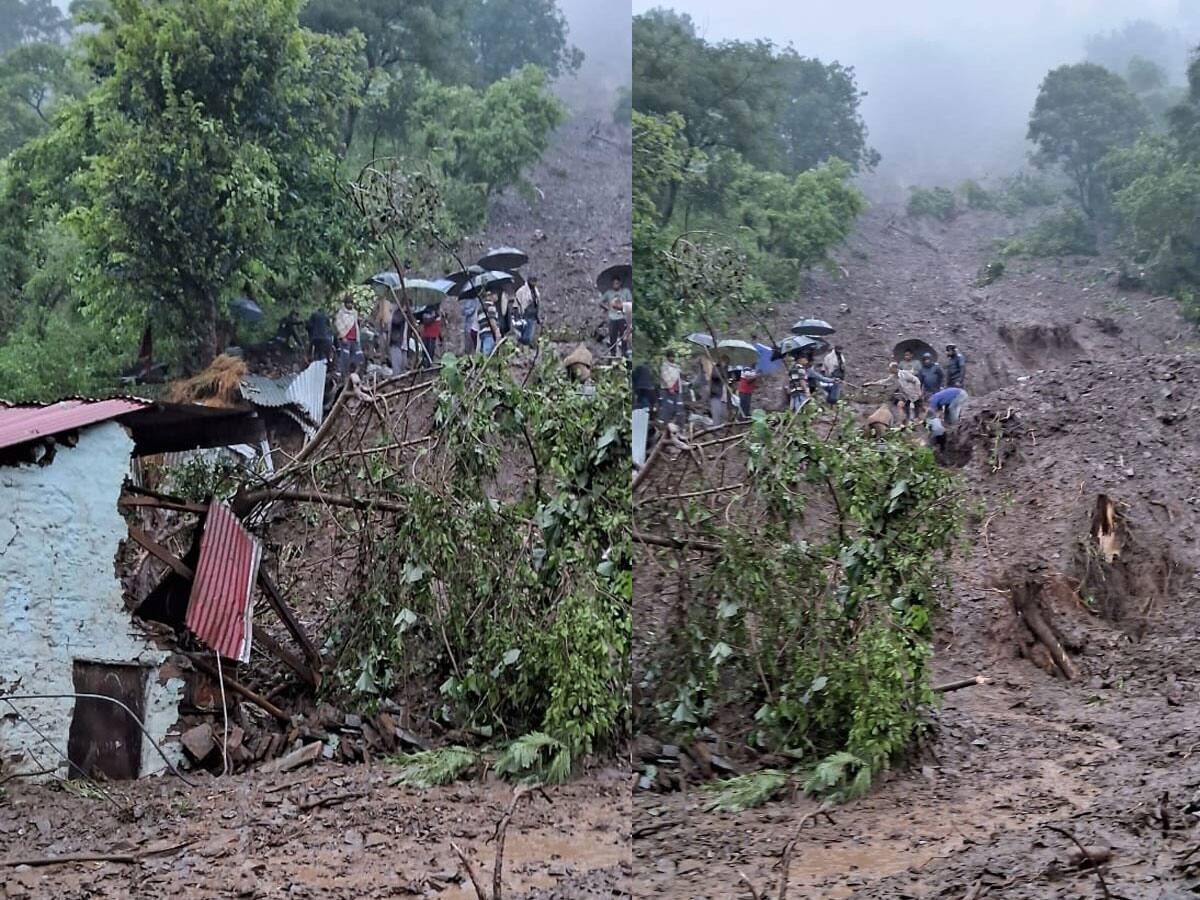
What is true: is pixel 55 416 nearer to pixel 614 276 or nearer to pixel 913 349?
pixel 614 276

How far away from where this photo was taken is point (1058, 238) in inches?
103

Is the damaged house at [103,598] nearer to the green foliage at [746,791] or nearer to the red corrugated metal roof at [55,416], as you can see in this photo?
the red corrugated metal roof at [55,416]

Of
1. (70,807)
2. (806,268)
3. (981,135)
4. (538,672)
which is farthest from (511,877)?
(981,135)

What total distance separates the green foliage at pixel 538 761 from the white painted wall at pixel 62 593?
876 mm

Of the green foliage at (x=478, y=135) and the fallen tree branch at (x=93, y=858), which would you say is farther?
the green foliage at (x=478, y=135)

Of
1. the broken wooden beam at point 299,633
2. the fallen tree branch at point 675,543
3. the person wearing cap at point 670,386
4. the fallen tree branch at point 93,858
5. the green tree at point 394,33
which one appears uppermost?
the green tree at point 394,33

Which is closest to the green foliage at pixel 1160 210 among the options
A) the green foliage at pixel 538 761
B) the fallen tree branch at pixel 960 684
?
the fallen tree branch at pixel 960 684

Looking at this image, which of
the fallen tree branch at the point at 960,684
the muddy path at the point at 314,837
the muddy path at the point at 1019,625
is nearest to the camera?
the muddy path at the point at 1019,625

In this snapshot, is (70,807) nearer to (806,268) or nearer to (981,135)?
(806,268)

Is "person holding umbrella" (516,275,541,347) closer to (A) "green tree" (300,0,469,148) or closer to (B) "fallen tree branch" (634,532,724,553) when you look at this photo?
(A) "green tree" (300,0,469,148)

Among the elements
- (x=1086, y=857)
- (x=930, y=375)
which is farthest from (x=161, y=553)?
(x=1086, y=857)

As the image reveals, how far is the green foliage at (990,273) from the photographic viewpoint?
2.63 metres

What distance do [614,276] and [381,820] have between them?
1.51 m

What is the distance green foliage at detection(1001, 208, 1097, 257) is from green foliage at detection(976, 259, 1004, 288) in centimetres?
3
